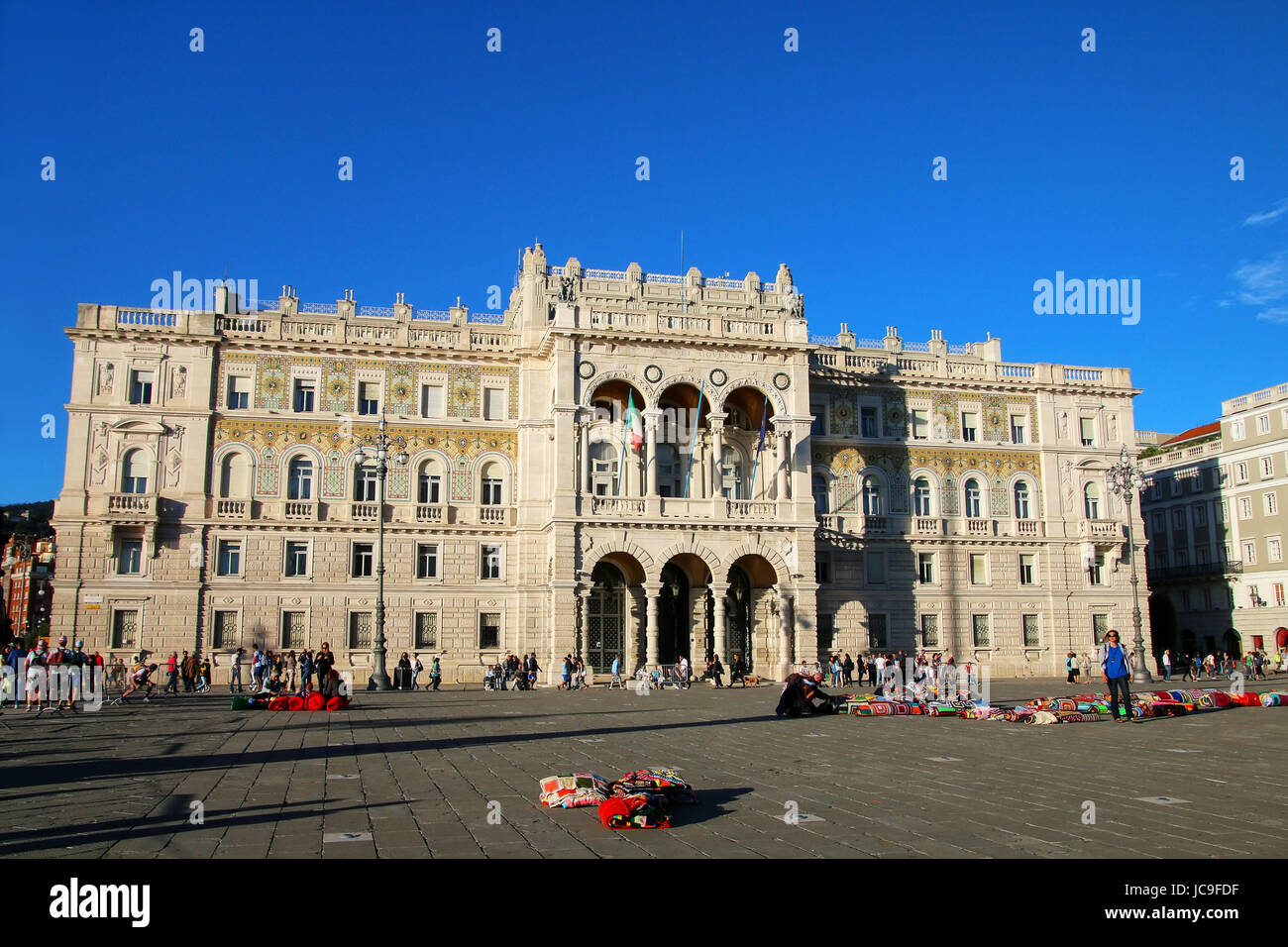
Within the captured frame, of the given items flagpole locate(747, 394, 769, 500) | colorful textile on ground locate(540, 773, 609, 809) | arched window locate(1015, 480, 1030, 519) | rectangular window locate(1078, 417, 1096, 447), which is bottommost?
colorful textile on ground locate(540, 773, 609, 809)

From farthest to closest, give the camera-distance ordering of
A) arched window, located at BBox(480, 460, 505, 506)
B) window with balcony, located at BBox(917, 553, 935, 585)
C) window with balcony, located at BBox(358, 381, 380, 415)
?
window with balcony, located at BBox(917, 553, 935, 585)
arched window, located at BBox(480, 460, 505, 506)
window with balcony, located at BBox(358, 381, 380, 415)

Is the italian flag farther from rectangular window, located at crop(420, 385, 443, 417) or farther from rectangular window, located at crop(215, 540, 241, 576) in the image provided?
rectangular window, located at crop(215, 540, 241, 576)

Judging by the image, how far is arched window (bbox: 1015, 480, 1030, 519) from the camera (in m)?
49.9

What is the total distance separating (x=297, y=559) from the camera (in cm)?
4259

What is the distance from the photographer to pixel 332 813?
10398mm

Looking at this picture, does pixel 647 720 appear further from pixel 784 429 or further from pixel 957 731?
pixel 784 429

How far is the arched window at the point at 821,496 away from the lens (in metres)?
47.9

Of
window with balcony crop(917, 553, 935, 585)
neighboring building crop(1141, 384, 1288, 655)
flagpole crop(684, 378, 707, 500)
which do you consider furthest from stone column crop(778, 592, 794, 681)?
neighboring building crop(1141, 384, 1288, 655)

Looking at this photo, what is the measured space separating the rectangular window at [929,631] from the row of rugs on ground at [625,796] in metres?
38.5

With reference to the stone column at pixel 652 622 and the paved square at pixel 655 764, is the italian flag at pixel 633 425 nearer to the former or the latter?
the stone column at pixel 652 622

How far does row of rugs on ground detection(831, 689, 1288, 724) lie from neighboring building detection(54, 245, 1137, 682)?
17.9 metres

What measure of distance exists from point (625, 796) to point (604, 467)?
35.2 metres

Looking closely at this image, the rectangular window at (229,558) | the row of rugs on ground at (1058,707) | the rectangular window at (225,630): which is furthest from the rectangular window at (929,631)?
the rectangular window at (229,558)
